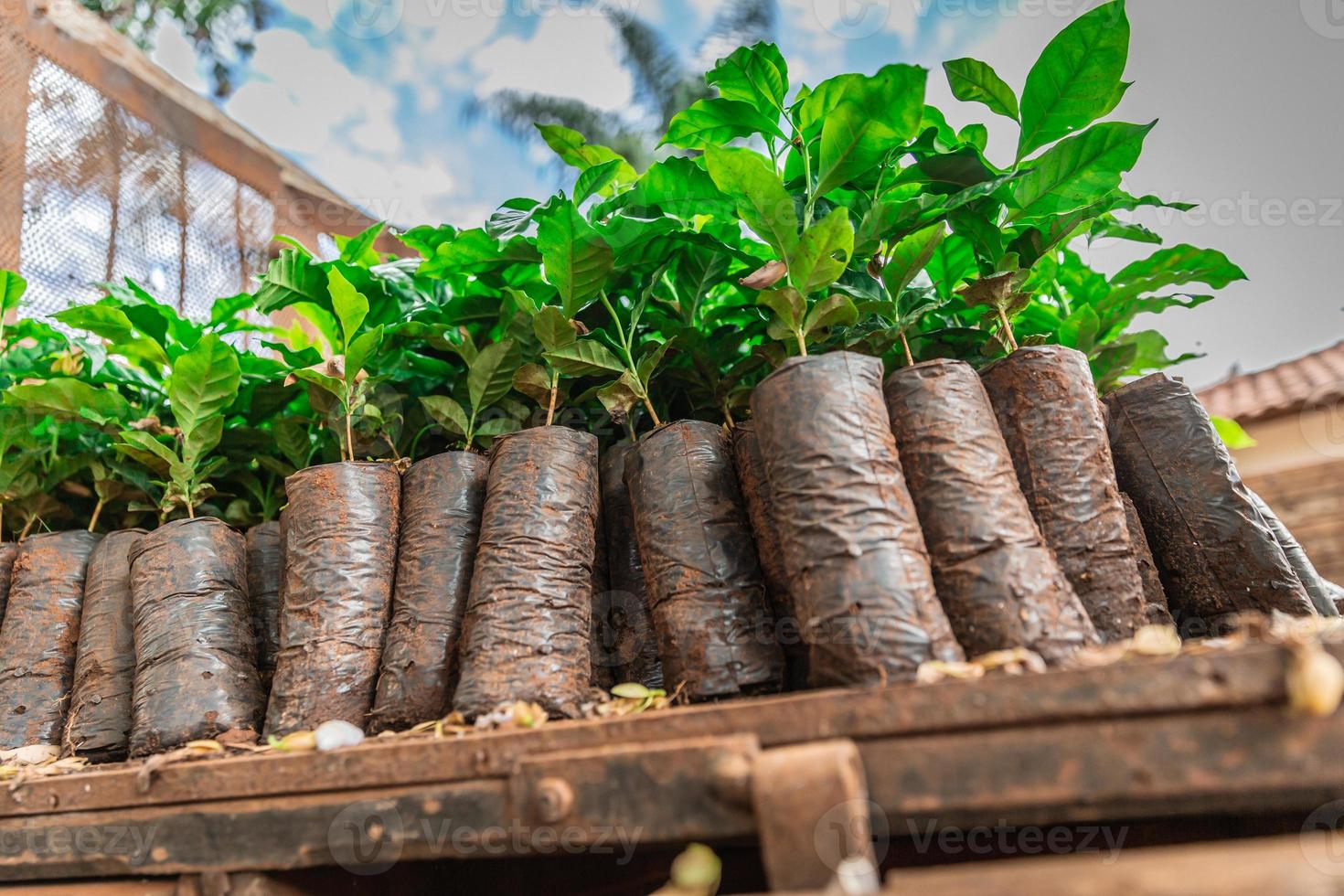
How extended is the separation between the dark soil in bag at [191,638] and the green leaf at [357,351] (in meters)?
0.44

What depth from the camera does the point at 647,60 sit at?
22.1 ft

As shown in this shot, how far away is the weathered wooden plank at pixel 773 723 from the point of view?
71 centimetres

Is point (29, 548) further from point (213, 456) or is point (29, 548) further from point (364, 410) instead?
point (364, 410)

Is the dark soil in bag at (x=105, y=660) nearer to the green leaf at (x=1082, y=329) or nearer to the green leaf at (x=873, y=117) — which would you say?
the green leaf at (x=873, y=117)

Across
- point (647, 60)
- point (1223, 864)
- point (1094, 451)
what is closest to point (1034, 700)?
point (1223, 864)

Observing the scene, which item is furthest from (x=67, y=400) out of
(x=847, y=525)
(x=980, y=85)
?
(x=980, y=85)

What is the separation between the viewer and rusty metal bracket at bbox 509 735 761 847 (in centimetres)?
80

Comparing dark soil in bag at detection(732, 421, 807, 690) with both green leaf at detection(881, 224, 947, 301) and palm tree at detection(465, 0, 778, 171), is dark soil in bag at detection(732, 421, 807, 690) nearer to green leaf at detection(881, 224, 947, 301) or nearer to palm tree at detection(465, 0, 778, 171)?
green leaf at detection(881, 224, 947, 301)

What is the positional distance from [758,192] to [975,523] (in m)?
0.64

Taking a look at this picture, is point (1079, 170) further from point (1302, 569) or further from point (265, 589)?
point (265, 589)

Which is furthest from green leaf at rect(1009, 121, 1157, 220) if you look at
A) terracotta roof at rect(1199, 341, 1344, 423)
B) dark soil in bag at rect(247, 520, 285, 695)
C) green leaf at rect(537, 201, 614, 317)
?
terracotta roof at rect(1199, 341, 1344, 423)

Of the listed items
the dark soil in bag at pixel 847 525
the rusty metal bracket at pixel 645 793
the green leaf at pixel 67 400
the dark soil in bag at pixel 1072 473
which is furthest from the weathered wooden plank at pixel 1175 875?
the green leaf at pixel 67 400

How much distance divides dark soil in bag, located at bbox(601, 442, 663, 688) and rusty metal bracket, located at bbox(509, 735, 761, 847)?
500 mm

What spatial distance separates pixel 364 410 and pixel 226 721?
2.06ft
